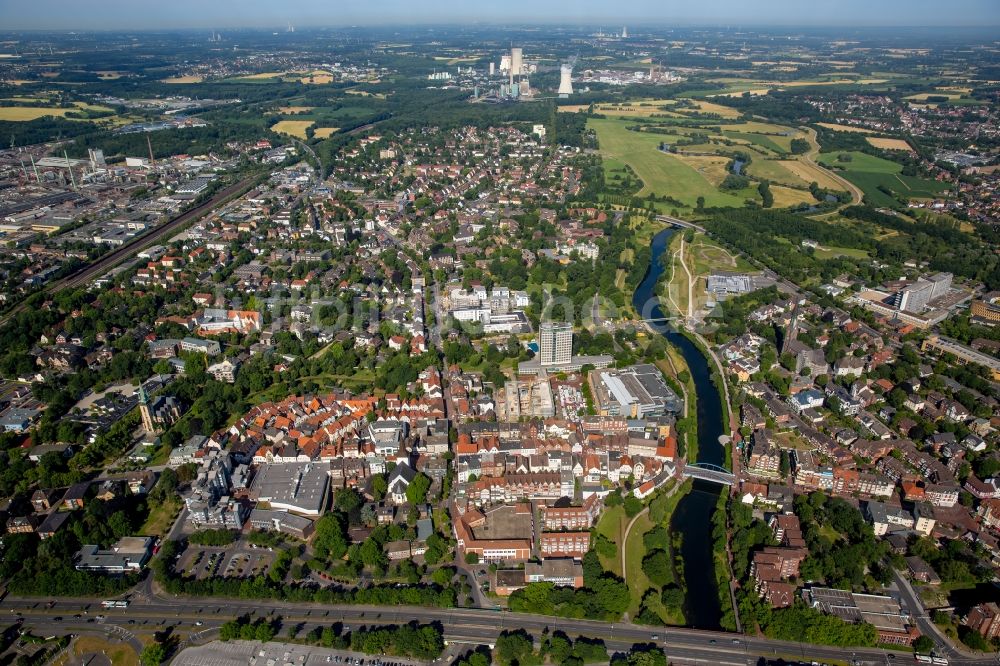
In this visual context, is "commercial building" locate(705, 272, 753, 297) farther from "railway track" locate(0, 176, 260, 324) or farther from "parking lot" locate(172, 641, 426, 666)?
"railway track" locate(0, 176, 260, 324)

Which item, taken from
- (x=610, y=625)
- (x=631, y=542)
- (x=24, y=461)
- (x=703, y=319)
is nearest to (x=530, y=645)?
(x=610, y=625)

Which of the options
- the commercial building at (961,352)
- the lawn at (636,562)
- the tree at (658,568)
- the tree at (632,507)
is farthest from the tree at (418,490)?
the commercial building at (961,352)

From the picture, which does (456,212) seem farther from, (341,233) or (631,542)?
(631,542)

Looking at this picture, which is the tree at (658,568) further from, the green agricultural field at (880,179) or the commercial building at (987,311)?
the green agricultural field at (880,179)

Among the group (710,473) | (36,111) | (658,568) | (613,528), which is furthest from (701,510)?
(36,111)

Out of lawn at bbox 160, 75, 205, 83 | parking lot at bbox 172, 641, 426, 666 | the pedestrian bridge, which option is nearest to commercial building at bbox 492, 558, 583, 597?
parking lot at bbox 172, 641, 426, 666

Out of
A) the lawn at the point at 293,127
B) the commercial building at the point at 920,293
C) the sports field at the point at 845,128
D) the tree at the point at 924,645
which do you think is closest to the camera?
the tree at the point at 924,645

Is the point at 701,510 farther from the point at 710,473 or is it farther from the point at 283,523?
the point at 283,523
